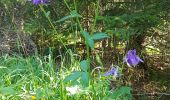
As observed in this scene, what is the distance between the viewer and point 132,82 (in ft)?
20.0

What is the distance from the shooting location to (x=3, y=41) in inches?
230

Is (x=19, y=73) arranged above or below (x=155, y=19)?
below

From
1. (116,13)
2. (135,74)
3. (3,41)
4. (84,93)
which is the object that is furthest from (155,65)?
(84,93)

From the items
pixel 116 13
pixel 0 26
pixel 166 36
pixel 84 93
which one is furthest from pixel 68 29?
pixel 84 93

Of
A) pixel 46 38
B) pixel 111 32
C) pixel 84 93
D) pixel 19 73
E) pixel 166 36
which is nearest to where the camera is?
pixel 84 93

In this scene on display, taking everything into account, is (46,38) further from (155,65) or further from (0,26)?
(155,65)

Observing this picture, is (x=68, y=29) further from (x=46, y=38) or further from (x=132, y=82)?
(x=132, y=82)

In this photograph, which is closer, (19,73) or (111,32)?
(19,73)

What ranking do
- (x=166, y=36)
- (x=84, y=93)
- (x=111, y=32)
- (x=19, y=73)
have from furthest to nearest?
(x=166, y=36) < (x=111, y=32) < (x=19, y=73) < (x=84, y=93)

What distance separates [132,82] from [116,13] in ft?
3.87

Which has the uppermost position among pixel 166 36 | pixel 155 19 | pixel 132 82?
pixel 155 19

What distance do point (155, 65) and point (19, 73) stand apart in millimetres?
3150

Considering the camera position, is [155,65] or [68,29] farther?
[155,65]

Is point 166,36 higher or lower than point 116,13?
lower
